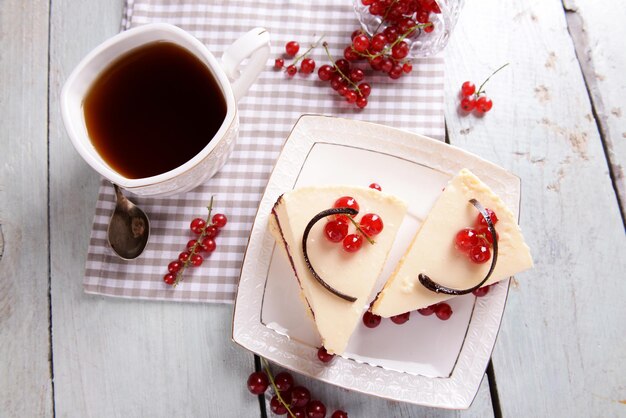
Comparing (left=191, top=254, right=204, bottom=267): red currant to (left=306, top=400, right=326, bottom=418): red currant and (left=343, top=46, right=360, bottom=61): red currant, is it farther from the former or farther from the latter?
(left=343, top=46, right=360, bottom=61): red currant

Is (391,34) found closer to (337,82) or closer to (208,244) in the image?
(337,82)

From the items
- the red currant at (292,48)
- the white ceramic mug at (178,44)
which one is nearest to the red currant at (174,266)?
the white ceramic mug at (178,44)

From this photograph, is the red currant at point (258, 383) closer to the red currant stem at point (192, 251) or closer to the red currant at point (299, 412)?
the red currant at point (299, 412)

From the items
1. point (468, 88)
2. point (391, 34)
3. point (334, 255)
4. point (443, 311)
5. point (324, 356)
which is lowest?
point (324, 356)

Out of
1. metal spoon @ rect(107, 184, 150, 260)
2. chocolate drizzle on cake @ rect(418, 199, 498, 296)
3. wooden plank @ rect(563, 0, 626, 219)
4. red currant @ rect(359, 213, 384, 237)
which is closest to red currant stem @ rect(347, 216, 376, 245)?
red currant @ rect(359, 213, 384, 237)

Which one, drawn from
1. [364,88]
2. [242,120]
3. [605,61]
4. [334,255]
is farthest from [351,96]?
[605,61]

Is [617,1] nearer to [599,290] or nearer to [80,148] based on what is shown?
[599,290]
